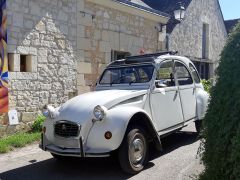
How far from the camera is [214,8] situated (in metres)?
19.2

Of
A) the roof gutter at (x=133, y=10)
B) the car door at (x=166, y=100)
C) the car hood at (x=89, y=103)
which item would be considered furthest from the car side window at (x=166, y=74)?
the roof gutter at (x=133, y=10)

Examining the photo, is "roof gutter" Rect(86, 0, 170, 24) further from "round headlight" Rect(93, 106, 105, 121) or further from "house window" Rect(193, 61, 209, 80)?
"round headlight" Rect(93, 106, 105, 121)

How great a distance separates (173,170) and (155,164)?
0.40 m

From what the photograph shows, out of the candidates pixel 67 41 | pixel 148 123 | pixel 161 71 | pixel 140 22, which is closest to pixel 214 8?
pixel 140 22

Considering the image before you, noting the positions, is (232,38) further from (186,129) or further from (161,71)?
(186,129)

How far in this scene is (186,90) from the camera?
7.24m

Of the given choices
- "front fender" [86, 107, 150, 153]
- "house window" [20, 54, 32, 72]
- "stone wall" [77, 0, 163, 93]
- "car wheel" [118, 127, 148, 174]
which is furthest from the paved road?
"stone wall" [77, 0, 163, 93]

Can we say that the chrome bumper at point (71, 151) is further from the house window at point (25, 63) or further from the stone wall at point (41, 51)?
the house window at point (25, 63)

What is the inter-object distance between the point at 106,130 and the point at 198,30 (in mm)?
13585

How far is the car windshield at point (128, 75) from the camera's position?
6441 millimetres

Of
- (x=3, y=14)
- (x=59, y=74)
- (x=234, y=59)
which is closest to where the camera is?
(x=234, y=59)

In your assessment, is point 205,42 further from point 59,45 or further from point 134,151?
point 134,151

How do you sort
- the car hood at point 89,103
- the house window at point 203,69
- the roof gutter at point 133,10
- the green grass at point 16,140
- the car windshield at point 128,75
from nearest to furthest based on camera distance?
→ the car hood at point 89,103 → the car windshield at point 128,75 → the green grass at point 16,140 → the roof gutter at point 133,10 → the house window at point 203,69

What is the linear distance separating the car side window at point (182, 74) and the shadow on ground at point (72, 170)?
154 centimetres
